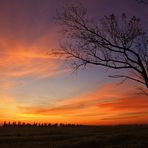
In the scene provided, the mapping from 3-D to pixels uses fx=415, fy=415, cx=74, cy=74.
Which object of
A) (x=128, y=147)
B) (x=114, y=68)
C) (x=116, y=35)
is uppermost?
(x=116, y=35)

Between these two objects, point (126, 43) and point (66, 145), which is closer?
point (126, 43)

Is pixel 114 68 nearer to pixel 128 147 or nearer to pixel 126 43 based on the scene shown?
pixel 126 43

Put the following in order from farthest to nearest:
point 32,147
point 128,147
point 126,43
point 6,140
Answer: point 6,140, point 32,147, point 128,147, point 126,43

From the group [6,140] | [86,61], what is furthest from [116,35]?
[6,140]

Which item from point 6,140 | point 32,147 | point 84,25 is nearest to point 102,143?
point 32,147

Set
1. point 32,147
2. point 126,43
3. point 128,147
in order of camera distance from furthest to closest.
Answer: point 32,147, point 128,147, point 126,43

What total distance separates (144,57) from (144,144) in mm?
8602

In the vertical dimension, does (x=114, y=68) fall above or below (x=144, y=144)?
above

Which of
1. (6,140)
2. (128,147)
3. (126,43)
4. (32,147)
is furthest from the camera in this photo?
(6,140)

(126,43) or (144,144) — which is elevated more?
(126,43)

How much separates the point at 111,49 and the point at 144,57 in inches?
103

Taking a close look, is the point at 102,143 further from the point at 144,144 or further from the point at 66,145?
the point at 144,144

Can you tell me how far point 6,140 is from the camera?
1906 inches

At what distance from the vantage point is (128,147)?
34469 millimetres
